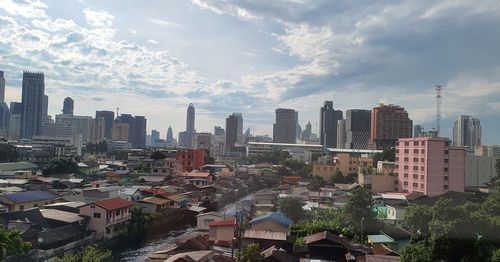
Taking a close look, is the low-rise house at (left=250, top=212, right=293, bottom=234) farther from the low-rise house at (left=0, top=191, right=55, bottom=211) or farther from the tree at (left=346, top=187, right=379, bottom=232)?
the low-rise house at (left=0, top=191, right=55, bottom=211)

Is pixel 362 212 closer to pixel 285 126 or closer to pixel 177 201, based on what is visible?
pixel 177 201

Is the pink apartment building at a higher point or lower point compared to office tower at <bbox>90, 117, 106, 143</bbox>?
lower

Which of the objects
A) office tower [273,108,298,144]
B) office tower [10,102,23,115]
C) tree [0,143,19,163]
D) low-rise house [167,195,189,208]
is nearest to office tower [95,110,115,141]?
office tower [10,102,23,115]

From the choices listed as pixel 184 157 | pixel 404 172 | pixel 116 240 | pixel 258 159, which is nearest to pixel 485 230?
pixel 116 240

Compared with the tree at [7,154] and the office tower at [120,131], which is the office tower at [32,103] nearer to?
the office tower at [120,131]

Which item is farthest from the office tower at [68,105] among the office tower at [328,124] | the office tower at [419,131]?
the office tower at [419,131]
